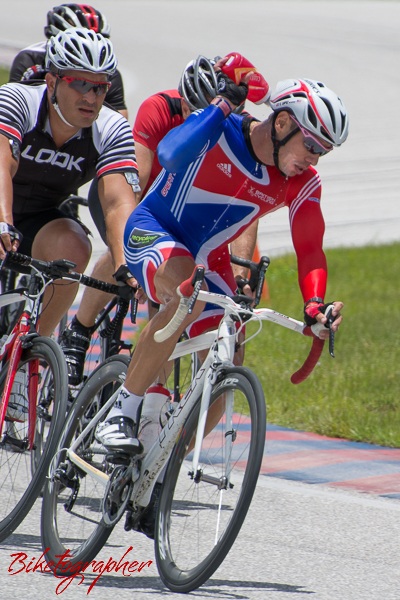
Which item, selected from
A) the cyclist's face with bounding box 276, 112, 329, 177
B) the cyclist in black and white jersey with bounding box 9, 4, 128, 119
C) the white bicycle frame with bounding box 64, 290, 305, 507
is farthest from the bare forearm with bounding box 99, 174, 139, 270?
the cyclist in black and white jersey with bounding box 9, 4, 128, 119

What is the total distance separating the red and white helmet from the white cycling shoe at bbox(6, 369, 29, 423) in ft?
5.65

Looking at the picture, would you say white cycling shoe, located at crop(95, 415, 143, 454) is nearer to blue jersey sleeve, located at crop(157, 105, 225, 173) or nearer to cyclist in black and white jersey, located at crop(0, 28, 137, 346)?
cyclist in black and white jersey, located at crop(0, 28, 137, 346)

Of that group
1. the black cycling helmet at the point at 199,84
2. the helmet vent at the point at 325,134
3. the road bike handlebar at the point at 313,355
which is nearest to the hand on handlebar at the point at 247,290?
the road bike handlebar at the point at 313,355

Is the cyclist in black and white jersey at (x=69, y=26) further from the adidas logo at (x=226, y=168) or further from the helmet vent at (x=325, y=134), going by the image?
the helmet vent at (x=325, y=134)

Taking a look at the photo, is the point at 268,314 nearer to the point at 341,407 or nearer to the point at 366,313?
the point at 341,407

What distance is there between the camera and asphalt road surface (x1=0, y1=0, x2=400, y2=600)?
152 inches

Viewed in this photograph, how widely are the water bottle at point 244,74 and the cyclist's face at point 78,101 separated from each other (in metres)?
0.93

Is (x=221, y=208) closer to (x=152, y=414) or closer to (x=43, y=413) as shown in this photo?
(x=152, y=414)

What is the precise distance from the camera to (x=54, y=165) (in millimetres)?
4926

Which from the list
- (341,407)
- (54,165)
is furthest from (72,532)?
(341,407)

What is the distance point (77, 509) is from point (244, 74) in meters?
2.03

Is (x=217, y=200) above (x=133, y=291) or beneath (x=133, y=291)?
above

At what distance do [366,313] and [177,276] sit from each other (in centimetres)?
700

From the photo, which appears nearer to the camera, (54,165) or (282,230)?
(54,165)
